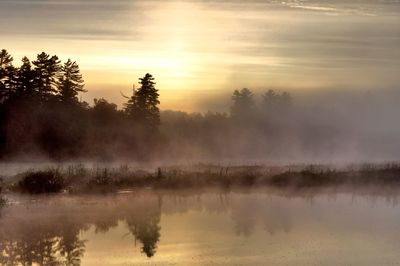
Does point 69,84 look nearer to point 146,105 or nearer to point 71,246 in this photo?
point 146,105

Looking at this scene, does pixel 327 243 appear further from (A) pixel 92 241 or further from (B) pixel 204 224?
(A) pixel 92 241

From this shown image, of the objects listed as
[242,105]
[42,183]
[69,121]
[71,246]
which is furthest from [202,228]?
[242,105]

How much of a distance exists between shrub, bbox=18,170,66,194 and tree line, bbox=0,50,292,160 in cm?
2117

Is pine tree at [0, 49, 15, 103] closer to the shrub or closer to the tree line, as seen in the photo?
the tree line

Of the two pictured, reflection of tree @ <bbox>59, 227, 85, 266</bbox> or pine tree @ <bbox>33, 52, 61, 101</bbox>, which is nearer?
reflection of tree @ <bbox>59, 227, 85, 266</bbox>

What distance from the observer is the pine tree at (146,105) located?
7362 cm

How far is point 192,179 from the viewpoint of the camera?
41.2 metres

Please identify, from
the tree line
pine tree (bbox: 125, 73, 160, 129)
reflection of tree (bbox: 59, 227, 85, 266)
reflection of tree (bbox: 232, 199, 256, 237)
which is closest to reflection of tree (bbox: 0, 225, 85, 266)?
reflection of tree (bbox: 59, 227, 85, 266)

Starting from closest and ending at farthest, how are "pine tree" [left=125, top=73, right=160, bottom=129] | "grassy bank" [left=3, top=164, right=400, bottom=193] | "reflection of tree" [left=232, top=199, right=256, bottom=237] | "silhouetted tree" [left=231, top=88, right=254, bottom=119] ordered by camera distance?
"reflection of tree" [left=232, top=199, right=256, bottom=237] < "grassy bank" [left=3, top=164, right=400, bottom=193] < "pine tree" [left=125, top=73, right=160, bottom=129] < "silhouetted tree" [left=231, top=88, right=254, bottom=119]

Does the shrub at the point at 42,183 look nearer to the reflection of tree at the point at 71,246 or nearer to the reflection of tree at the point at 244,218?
the reflection of tree at the point at 71,246

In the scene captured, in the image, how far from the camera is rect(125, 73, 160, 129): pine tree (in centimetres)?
7362

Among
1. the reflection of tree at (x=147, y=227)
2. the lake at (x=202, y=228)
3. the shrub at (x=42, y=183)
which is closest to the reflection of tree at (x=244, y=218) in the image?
the lake at (x=202, y=228)

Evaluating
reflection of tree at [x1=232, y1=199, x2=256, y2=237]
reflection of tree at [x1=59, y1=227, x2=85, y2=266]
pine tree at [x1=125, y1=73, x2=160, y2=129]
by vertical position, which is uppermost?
pine tree at [x1=125, y1=73, x2=160, y2=129]

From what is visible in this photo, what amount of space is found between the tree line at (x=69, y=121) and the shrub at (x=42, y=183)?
21167 millimetres
